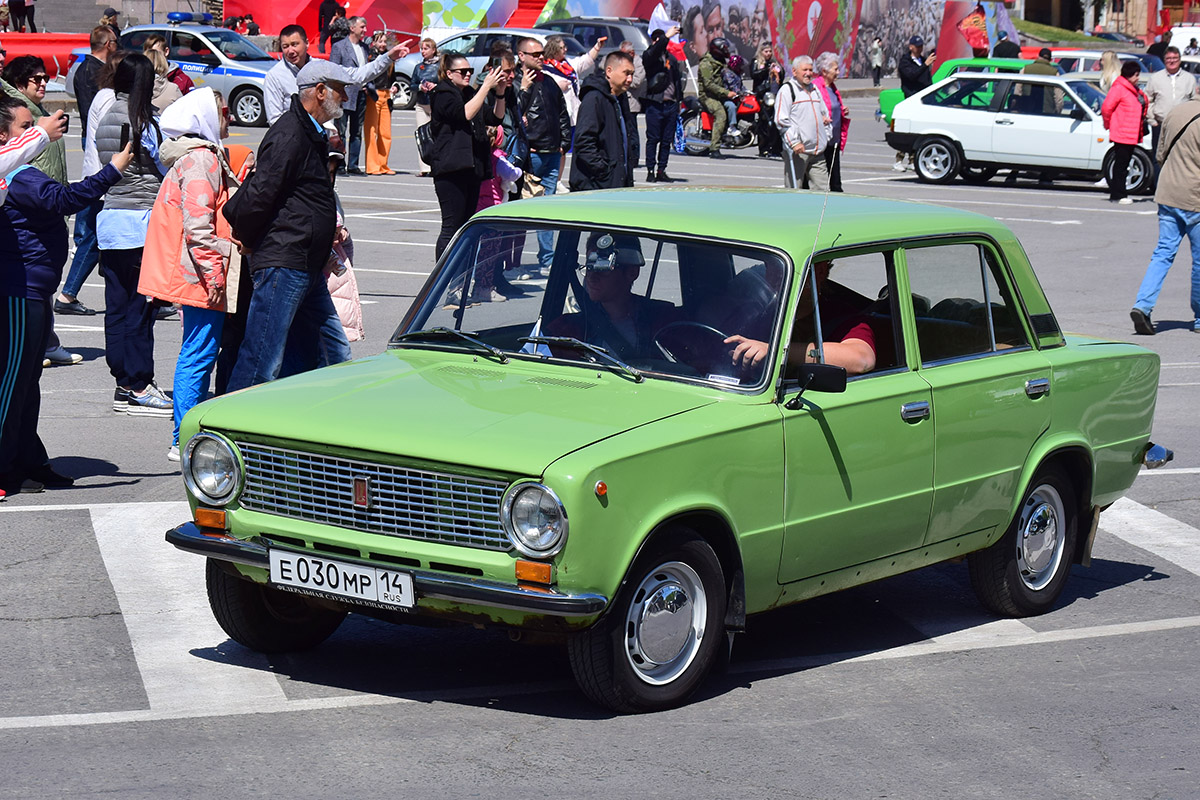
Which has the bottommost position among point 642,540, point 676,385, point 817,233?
point 642,540

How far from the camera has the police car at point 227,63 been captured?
105 feet

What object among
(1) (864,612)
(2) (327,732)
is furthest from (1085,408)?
(2) (327,732)

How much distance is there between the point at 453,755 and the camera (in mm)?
5031

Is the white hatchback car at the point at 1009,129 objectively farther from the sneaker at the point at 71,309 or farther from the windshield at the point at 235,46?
the sneaker at the point at 71,309

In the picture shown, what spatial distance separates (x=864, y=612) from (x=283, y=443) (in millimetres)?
2763

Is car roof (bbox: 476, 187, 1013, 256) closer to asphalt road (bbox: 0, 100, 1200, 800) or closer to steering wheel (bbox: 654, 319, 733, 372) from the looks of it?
steering wheel (bbox: 654, 319, 733, 372)

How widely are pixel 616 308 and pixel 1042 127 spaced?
21948mm

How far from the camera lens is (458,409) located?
17.8 ft

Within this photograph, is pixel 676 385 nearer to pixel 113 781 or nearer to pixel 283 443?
pixel 283 443

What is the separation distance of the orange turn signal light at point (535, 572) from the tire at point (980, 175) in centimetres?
2358

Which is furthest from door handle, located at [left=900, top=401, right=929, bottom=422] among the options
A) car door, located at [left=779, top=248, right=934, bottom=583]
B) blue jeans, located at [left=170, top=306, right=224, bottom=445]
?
blue jeans, located at [left=170, top=306, right=224, bottom=445]

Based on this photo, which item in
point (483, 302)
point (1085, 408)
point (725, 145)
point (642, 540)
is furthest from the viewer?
point (725, 145)

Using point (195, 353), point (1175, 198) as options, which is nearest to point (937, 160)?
point (1175, 198)

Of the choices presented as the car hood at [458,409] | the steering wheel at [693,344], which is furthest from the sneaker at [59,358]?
the steering wheel at [693,344]
